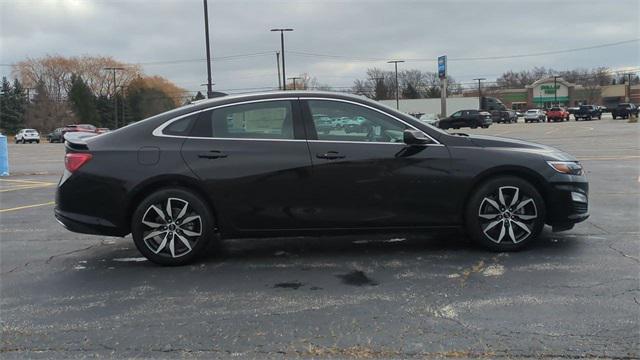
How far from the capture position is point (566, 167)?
543 cm

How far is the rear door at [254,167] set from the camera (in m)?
5.17

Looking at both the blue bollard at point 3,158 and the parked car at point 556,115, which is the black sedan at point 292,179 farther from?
the parked car at point 556,115

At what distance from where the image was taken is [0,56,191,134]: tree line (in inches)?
3620

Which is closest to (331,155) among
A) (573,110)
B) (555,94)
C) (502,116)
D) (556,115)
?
(556,115)

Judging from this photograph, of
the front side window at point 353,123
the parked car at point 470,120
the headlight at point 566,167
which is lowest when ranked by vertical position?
the headlight at point 566,167

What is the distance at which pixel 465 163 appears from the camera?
17.3ft

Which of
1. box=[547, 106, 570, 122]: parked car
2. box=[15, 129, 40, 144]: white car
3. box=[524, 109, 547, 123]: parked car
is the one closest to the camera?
box=[15, 129, 40, 144]: white car

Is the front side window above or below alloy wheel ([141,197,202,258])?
above

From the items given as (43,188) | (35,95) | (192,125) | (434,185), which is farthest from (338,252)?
(35,95)

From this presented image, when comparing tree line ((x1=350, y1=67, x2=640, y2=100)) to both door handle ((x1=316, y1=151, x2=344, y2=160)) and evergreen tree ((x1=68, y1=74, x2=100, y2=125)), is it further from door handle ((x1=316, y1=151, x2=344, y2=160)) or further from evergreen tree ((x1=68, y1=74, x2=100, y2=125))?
door handle ((x1=316, y1=151, x2=344, y2=160))

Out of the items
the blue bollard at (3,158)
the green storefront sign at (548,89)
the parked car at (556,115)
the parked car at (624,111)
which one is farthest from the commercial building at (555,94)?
the blue bollard at (3,158)

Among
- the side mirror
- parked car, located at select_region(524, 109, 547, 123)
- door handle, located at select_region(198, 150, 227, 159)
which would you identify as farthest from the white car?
the side mirror

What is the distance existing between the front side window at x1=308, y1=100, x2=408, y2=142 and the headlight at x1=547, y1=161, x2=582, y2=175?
4.93 feet

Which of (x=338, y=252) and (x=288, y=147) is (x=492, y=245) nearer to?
(x=338, y=252)
